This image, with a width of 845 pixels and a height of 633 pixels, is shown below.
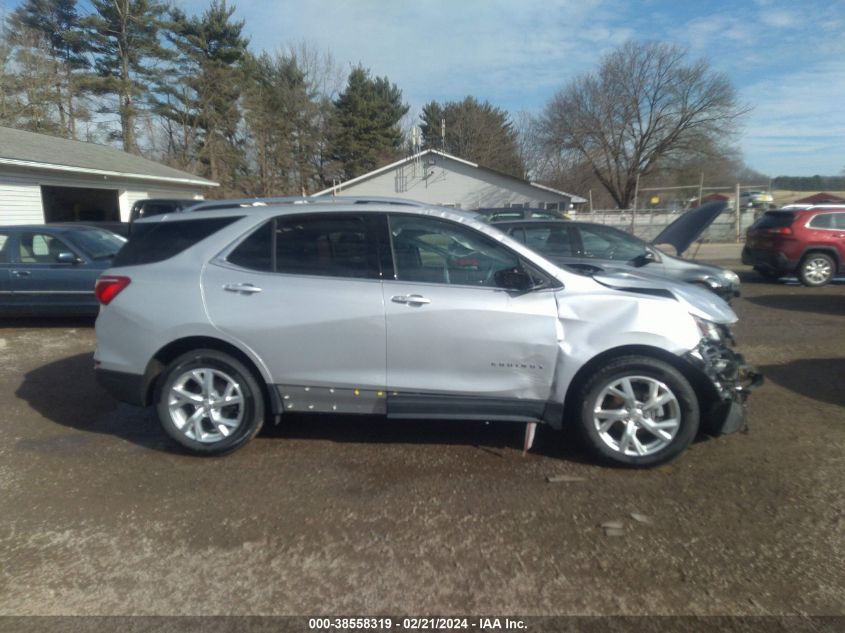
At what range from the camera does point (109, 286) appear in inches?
168

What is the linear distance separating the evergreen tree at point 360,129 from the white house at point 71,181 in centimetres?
1912

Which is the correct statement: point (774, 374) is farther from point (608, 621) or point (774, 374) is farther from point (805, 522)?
point (608, 621)

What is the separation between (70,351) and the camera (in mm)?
7285

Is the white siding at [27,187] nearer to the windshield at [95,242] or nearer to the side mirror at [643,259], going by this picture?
the windshield at [95,242]

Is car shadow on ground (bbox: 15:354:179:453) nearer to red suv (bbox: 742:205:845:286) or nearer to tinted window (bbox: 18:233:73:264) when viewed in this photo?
tinted window (bbox: 18:233:73:264)

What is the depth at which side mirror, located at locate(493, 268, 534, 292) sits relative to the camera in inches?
153

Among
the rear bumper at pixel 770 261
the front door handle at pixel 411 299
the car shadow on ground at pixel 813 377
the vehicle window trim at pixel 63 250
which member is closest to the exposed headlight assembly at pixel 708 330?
the front door handle at pixel 411 299

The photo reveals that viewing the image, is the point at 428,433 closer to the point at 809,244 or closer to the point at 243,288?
the point at 243,288

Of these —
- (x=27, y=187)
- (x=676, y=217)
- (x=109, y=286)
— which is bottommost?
(x=109, y=286)

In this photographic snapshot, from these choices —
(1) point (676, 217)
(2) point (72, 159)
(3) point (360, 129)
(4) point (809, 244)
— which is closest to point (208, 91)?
(3) point (360, 129)

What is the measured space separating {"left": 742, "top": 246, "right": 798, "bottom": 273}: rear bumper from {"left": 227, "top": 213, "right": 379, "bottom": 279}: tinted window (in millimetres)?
11177

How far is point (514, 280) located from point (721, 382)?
1.51 meters

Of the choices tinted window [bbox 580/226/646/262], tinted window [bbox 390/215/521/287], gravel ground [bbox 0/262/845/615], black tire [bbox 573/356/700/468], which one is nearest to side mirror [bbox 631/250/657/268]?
tinted window [bbox 580/226/646/262]

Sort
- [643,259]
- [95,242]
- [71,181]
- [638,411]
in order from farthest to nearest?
[71,181], [95,242], [643,259], [638,411]
